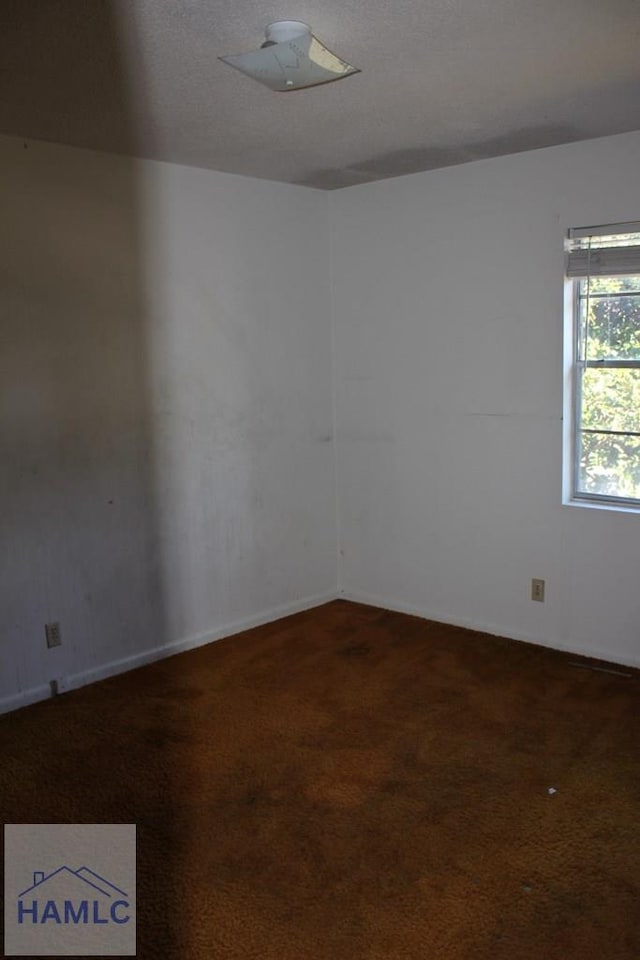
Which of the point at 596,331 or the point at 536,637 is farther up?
the point at 596,331

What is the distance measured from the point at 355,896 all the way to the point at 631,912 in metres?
0.75

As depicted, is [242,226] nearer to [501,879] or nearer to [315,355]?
[315,355]

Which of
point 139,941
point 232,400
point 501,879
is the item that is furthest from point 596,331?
point 139,941

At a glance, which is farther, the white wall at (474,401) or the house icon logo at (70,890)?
the white wall at (474,401)

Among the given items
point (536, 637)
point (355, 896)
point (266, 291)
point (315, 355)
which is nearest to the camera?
point (355, 896)

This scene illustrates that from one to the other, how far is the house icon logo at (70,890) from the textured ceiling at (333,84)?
7.78ft

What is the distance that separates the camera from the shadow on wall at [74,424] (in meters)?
3.28

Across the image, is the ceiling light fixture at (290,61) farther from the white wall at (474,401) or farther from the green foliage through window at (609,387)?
the green foliage through window at (609,387)

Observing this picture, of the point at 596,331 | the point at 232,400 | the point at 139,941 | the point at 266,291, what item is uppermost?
the point at 266,291

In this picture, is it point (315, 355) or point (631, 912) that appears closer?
point (631, 912)

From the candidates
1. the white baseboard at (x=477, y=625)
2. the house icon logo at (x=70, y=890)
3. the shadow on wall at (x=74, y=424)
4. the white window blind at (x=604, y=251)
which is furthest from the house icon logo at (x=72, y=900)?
the white window blind at (x=604, y=251)

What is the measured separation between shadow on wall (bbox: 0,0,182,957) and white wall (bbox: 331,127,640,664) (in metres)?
1.30

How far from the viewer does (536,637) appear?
394cm

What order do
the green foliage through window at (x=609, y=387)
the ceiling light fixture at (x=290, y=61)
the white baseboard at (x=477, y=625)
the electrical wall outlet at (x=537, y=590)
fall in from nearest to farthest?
1. the ceiling light fixture at (x=290, y=61)
2. the green foliage through window at (x=609, y=387)
3. the white baseboard at (x=477, y=625)
4. the electrical wall outlet at (x=537, y=590)
